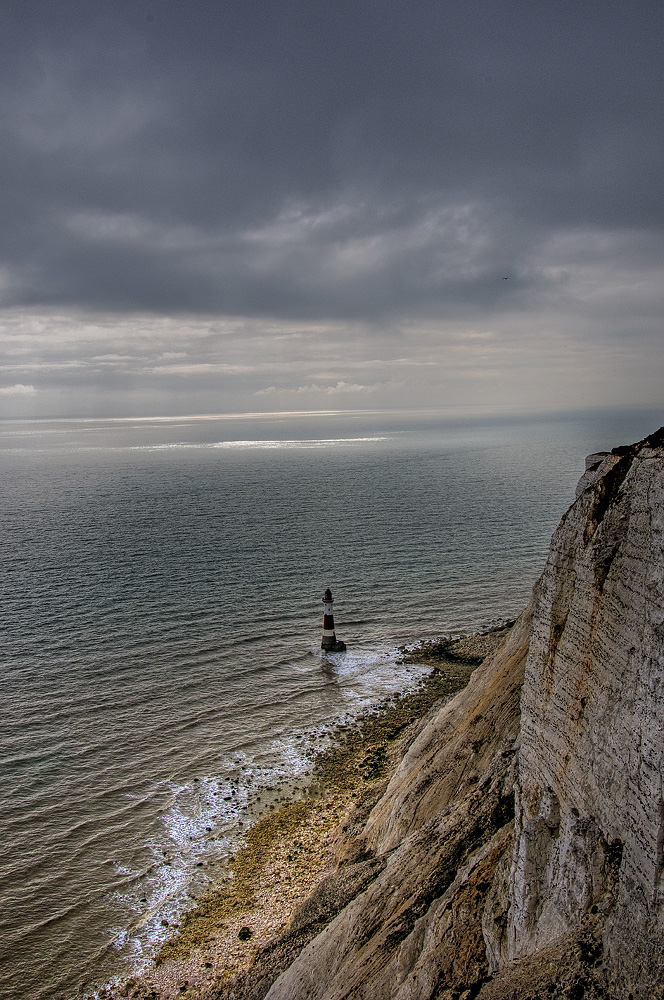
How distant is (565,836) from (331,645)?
2906 centimetres

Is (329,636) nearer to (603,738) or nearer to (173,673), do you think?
(173,673)

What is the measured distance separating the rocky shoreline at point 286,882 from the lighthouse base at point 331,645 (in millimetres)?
7423

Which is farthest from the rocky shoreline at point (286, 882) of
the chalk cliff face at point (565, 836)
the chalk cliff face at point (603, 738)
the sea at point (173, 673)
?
the chalk cliff face at point (603, 738)

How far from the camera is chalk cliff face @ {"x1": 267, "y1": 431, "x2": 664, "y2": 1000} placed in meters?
8.09

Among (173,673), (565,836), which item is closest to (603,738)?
(565,836)

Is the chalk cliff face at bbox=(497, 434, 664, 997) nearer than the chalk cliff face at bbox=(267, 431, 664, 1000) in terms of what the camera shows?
Yes

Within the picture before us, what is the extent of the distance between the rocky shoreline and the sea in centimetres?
76

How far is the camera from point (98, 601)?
4688cm

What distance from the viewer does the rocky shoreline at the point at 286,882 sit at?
1641cm

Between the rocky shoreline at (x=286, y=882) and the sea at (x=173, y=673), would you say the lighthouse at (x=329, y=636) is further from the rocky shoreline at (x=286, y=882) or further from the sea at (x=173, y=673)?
the rocky shoreline at (x=286, y=882)

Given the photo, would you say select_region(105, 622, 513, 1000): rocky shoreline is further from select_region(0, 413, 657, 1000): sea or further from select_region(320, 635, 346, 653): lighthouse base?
select_region(320, 635, 346, 653): lighthouse base

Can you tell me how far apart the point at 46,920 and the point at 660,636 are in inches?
789

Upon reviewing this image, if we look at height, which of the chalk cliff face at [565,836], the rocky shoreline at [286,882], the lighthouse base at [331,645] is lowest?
the rocky shoreline at [286,882]

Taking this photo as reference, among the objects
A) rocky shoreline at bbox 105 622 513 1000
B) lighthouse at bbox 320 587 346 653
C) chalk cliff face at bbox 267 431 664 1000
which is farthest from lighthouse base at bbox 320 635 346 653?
chalk cliff face at bbox 267 431 664 1000
